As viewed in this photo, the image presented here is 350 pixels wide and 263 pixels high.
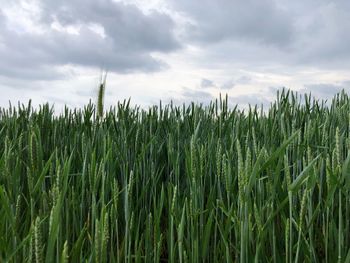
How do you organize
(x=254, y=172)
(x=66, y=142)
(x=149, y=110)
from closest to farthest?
1. (x=254, y=172)
2. (x=66, y=142)
3. (x=149, y=110)

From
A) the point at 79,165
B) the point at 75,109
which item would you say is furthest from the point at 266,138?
the point at 75,109

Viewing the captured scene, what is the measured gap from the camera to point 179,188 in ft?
5.10

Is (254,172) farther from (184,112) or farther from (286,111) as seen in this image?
(184,112)

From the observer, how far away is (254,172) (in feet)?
2.73

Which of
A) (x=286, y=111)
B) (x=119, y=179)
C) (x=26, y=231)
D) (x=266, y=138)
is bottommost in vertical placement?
(x=26, y=231)

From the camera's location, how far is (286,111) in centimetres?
209

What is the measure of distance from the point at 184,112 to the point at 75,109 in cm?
64

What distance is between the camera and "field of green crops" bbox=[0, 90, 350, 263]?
35.8 inches

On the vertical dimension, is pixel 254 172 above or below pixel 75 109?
below

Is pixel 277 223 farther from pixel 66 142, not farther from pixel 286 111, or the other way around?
pixel 66 142

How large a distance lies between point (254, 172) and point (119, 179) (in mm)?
908

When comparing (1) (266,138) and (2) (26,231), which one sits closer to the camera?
(2) (26,231)

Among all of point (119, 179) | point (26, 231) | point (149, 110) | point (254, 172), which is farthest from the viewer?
point (149, 110)

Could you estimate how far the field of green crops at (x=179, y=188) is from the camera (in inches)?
35.8
